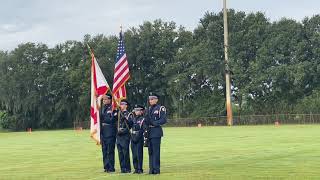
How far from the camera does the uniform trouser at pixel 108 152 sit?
16375 mm

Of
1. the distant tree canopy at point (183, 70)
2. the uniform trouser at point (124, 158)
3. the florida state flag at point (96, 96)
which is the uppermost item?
the distant tree canopy at point (183, 70)

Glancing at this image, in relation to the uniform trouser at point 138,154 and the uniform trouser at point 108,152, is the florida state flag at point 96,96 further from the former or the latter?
the uniform trouser at point 138,154

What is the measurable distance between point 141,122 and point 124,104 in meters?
0.86

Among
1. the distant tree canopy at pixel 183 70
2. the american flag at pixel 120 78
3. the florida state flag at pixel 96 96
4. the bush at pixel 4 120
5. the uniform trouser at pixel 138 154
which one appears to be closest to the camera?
the uniform trouser at pixel 138 154

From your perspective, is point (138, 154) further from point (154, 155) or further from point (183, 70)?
point (183, 70)

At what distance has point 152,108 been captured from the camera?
15383 mm

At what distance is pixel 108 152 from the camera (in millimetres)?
16344

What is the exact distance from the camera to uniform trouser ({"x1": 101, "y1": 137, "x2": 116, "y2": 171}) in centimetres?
1638

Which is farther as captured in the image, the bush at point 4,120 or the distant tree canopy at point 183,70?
the bush at point 4,120

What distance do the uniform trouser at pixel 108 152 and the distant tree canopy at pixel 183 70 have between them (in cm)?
4976

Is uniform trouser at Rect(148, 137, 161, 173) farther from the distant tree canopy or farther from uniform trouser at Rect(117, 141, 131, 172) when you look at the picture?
the distant tree canopy

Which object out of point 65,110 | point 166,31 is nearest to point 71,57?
point 65,110

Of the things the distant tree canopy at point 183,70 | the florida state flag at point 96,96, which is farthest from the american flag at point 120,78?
the distant tree canopy at point 183,70

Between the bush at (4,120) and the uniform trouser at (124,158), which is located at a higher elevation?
the bush at (4,120)
